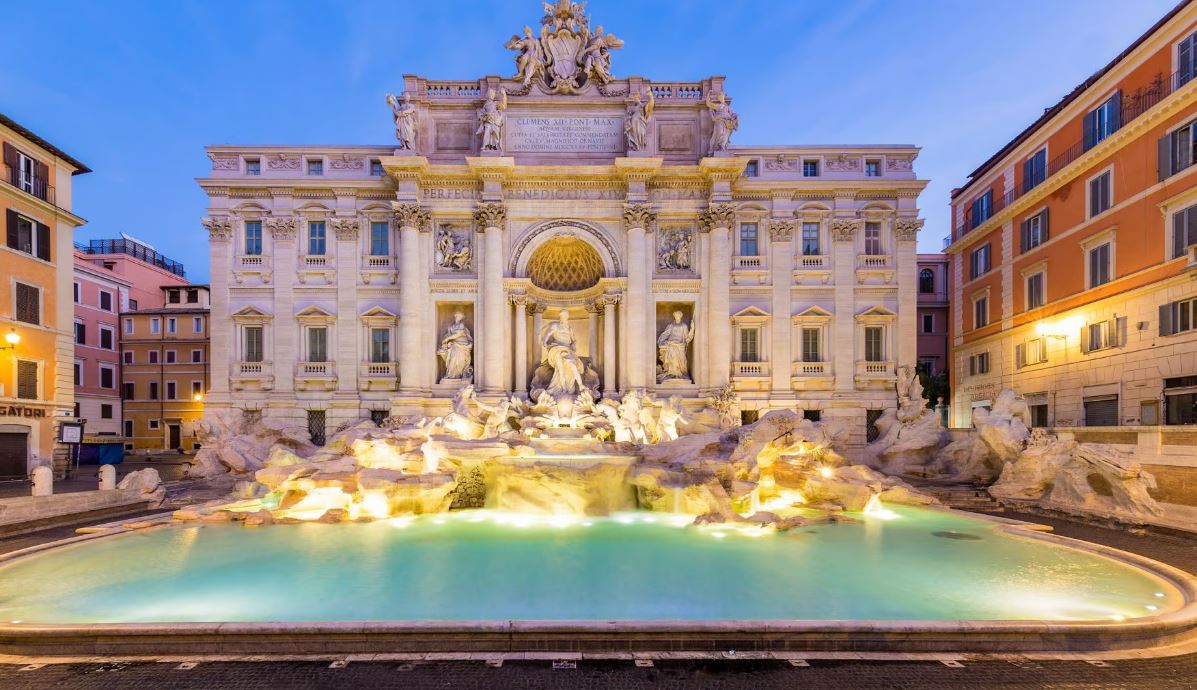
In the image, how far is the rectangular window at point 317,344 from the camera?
967 inches

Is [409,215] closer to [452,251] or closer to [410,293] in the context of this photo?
[452,251]

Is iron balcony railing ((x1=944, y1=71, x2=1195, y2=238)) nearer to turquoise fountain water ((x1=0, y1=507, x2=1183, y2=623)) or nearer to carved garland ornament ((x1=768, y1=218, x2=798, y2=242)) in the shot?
carved garland ornament ((x1=768, y1=218, x2=798, y2=242))

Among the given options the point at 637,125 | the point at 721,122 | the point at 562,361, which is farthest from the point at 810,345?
the point at 637,125

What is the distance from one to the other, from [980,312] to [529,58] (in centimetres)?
2455

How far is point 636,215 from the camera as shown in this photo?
23.3 m

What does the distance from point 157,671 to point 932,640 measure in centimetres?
788

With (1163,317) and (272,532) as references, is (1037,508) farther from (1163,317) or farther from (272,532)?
(272,532)

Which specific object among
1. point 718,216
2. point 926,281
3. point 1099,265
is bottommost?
point 1099,265

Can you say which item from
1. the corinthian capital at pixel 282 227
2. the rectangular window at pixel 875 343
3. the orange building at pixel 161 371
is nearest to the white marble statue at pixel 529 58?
the corinthian capital at pixel 282 227

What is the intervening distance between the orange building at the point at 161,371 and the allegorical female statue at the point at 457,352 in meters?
23.9

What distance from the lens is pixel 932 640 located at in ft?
19.8

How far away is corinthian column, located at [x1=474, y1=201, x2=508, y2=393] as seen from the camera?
23062 mm

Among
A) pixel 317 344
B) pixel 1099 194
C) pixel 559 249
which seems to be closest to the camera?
pixel 1099 194

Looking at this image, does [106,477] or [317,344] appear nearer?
[106,477]
